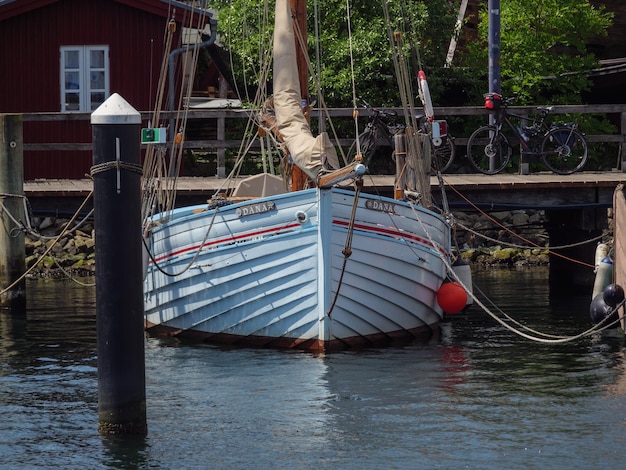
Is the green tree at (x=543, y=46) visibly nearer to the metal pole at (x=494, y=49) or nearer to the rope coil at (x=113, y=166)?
the metal pole at (x=494, y=49)

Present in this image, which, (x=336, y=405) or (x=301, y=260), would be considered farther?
(x=301, y=260)

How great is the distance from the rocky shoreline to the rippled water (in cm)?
609

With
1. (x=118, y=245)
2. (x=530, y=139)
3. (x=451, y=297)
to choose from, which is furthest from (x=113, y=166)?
(x=530, y=139)

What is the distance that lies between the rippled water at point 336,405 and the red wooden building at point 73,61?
345 inches

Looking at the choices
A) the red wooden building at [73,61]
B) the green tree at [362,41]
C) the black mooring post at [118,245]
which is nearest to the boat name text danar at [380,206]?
the black mooring post at [118,245]

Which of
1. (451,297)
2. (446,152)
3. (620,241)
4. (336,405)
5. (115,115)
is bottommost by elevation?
(336,405)

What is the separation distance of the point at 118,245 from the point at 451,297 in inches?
286

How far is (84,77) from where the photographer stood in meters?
25.6

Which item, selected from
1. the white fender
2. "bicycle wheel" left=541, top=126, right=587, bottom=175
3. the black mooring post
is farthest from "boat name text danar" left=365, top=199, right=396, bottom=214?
"bicycle wheel" left=541, top=126, right=587, bottom=175

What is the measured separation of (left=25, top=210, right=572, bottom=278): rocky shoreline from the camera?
23344mm

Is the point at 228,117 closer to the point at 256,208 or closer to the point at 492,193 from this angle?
the point at 492,193

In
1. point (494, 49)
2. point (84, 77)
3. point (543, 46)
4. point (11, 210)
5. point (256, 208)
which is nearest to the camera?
point (256, 208)

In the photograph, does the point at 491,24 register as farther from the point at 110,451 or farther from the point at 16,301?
the point at 110,451

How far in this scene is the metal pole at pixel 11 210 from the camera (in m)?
18.0
